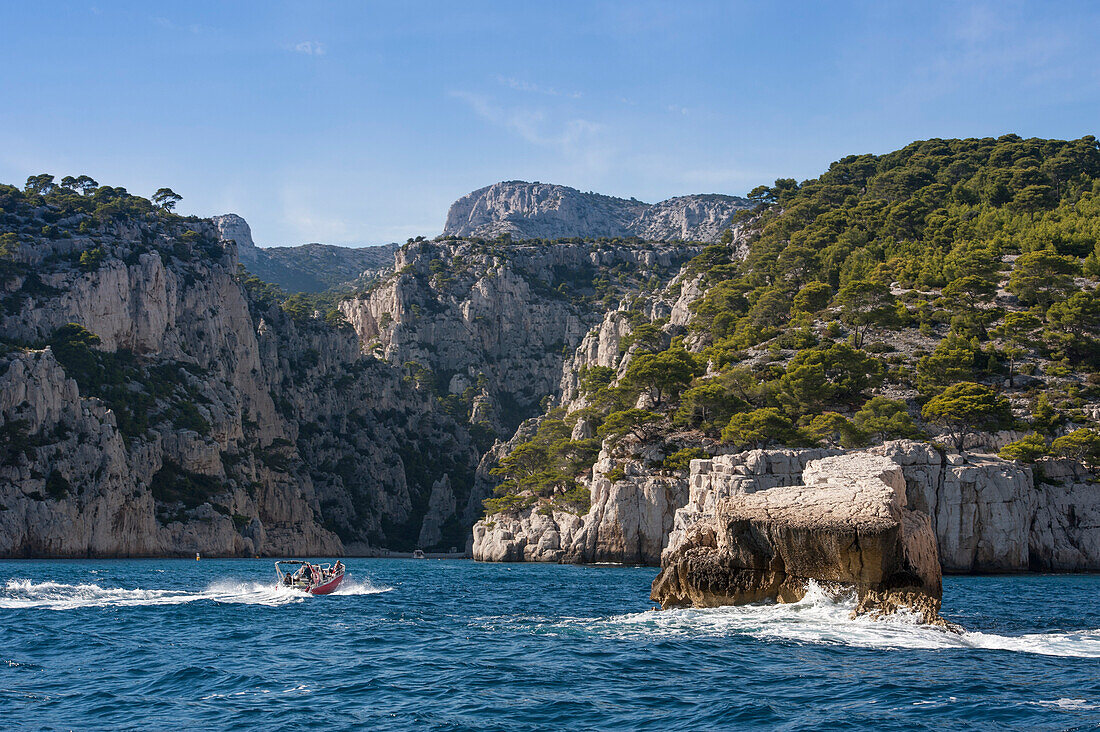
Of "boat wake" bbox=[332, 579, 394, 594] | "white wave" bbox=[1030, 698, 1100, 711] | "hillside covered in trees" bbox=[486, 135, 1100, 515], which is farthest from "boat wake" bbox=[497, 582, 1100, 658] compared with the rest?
"hillside covered in trees" bbox=[486, 135, 1100, 515]

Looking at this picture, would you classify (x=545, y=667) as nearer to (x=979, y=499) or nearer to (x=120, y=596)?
(x=120, y=596)

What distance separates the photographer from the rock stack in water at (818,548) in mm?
25625

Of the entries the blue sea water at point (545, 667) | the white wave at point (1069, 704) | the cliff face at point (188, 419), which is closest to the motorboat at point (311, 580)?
the blue sea water at point (545, 667)

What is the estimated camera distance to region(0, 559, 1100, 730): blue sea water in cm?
1644

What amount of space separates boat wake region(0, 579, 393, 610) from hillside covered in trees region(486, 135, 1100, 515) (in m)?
38.2

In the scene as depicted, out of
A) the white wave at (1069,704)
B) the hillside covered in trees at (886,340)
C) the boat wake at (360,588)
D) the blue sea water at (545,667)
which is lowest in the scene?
the boat wake at (360,588)

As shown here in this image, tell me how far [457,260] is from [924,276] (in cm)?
10796

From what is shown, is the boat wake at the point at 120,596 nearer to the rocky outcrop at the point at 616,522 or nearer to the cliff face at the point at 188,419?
the rocky outcrop at the point at 616,522

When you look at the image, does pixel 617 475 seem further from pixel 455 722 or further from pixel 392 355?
pixel 392 355

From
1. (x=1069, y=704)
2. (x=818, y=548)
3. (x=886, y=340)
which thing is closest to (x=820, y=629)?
(x=818, y=548)

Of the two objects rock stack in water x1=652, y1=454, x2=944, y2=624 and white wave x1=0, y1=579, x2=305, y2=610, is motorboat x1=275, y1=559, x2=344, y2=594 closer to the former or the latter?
white wave x1=0, y1=579, x2=305, y2=610

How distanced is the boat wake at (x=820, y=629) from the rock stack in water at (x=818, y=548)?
0.56 metres

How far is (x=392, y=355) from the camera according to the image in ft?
531

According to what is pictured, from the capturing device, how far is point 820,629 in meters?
24.4
